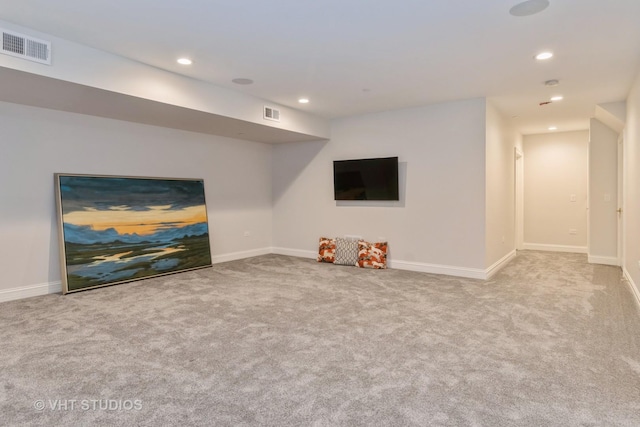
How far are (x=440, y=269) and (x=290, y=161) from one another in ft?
11.0

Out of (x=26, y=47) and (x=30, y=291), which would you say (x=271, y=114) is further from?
(x=30, y=291)

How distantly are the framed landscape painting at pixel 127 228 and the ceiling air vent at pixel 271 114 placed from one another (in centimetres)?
163

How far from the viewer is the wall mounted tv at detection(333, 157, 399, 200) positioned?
19.4ft

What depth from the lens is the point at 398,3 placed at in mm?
2666

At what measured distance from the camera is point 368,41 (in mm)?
3303

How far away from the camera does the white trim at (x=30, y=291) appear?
4.16 m

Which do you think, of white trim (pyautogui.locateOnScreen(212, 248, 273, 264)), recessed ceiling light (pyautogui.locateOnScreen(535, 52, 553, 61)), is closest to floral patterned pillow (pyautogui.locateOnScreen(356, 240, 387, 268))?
white trim (pyautogui.locateOnScreen(212, 248, 273, 264))

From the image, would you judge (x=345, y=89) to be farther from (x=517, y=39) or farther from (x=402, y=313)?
(x=402, y=313)

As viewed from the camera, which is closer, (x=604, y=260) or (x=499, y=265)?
(x=499, y=265)

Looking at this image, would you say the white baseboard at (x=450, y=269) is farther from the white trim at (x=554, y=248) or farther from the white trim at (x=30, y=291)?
the white trim at (x=30, y=291)

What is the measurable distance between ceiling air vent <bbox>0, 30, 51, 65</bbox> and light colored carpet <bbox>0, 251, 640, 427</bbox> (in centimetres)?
226

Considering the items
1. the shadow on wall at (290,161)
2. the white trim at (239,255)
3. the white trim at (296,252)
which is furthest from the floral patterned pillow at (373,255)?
the white trim at (239,255)

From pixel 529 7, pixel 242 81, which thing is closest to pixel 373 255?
pixel 242 81

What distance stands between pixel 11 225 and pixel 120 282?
131 centimetres
